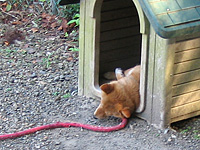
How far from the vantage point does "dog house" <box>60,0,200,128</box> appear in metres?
4.00

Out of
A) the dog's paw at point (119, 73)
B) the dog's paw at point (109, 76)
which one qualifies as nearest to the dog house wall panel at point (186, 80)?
the dog's paw at point (119, 73)

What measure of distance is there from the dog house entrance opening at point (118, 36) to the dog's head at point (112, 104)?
27.0 inches

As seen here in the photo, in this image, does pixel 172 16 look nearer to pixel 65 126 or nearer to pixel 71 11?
pixel 65 126

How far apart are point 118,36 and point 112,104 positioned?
1113 millimetres

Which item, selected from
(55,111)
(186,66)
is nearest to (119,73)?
(55,111)

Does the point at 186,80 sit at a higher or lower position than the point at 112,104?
higher

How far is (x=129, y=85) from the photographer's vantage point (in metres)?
4.80

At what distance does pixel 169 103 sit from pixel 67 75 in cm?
184

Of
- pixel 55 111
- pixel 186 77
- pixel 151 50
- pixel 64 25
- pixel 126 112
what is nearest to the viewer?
pixel 151 50

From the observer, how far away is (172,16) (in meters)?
3.96

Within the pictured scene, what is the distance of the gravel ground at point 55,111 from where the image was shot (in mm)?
4449

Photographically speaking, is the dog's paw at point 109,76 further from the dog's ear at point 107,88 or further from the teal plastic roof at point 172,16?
the teal plastic roof at point 172,16

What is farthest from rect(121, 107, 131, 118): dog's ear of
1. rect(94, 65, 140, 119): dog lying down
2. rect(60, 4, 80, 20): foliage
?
rect(60, 4, 80, 20): foliage

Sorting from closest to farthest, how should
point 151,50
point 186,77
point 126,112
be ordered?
point 151,50
point 186,77
point 126,112
